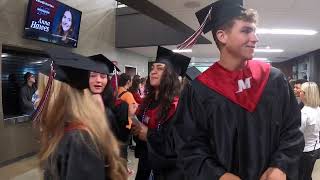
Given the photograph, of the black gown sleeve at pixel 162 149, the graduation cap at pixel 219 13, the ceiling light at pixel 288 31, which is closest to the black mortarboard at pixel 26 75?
the black gown sleeve at pixel 162 149

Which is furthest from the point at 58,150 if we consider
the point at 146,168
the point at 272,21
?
the point at 272,21

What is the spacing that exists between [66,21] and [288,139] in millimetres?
5741

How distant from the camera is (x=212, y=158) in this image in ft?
4.83

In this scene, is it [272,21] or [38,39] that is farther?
[272,21]

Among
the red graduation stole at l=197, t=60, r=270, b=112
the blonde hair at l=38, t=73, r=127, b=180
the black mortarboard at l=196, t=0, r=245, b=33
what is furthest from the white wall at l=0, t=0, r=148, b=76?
the red graduation stole at l=197, t=60, r=270, b=112

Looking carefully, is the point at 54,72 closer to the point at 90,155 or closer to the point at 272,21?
the point at 90,155

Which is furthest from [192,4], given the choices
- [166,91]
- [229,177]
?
[229,177]

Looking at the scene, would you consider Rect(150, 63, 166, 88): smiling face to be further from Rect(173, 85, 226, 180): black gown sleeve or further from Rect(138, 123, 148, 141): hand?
Rect(173, 85, 226, 180): black gown sleeve

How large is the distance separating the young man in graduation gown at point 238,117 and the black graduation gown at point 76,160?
0.46 meters

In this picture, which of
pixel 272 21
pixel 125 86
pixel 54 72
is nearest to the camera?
pixel 54 72

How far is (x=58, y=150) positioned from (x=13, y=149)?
15.7ft

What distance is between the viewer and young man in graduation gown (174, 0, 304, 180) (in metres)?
1.43

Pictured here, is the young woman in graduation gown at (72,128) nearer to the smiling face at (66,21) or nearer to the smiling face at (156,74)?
the smiling face at (156,74)

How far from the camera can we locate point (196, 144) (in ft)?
4.94
